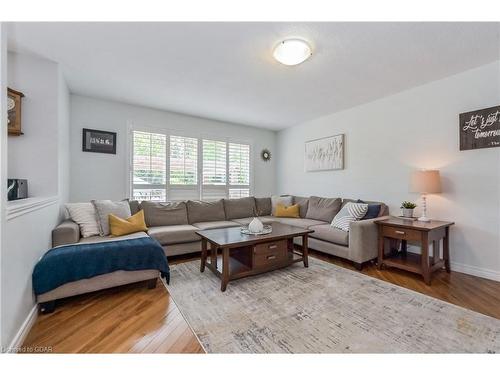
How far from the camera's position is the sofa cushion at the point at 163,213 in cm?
336

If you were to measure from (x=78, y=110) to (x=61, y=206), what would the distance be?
60.2 inches

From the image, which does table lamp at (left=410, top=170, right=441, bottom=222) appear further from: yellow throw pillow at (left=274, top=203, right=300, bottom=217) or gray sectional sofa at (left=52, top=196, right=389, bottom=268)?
yellow throw pillow at (left=274, top=203, right=300, bottom=217)

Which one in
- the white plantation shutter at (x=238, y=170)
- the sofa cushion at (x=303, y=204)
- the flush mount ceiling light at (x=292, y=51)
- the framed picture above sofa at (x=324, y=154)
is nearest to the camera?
the flush mount ceiling light at (x=292, y=51)

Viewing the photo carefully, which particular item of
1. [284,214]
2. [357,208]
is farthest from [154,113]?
[357,208]

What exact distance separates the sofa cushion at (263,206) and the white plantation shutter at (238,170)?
595 mm

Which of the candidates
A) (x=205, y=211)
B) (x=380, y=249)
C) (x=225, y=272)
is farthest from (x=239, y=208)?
(x=380, y=249)

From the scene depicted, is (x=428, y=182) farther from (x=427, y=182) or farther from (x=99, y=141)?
(x=99, y=141)

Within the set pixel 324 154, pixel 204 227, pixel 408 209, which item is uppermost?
pixel 324 154

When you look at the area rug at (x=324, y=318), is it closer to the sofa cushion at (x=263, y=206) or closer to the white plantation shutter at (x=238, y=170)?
the sofa cushion at (x=263, y=206)

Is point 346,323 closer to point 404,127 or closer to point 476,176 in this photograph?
point 476,176

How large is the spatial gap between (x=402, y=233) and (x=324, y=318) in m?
1.48

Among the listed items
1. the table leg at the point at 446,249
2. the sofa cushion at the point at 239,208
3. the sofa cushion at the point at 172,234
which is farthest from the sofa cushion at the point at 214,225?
the table leg at the point at 446,249

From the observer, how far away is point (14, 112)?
217 cm
